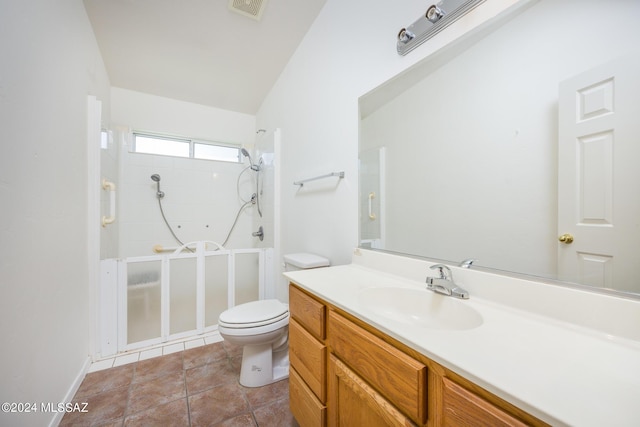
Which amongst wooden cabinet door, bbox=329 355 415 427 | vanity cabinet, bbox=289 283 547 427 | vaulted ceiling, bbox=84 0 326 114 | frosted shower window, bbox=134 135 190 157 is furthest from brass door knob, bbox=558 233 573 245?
frosted shower window, bbox=134 135 190 157

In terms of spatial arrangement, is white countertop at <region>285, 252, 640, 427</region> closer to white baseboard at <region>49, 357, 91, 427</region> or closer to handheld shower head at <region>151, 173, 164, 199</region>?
white baseboard at <region>49, 357, 91, 427</region>

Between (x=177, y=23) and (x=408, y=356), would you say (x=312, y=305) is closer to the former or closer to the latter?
(x=408, y=356)

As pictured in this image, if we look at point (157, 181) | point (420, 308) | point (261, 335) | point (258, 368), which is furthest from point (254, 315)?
point (157, 181)

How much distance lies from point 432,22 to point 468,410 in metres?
1.28

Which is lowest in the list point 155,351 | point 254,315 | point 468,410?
point 155,351

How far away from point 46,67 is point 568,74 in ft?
7.02

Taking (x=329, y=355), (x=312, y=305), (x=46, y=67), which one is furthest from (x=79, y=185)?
(x=329, y=355)

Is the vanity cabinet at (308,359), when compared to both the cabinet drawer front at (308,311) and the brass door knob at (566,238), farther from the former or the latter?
the brass door knob at (566,238)

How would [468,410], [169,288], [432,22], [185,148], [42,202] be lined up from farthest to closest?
[185,148] < [169,288] < [42,202] < [432,22] < [468,410]

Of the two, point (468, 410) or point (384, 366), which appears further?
point (384, 366)

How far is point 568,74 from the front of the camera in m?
0.70

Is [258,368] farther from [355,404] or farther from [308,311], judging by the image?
[355,404]

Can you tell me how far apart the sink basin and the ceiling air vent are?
2.03m

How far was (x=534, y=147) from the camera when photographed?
780mm
